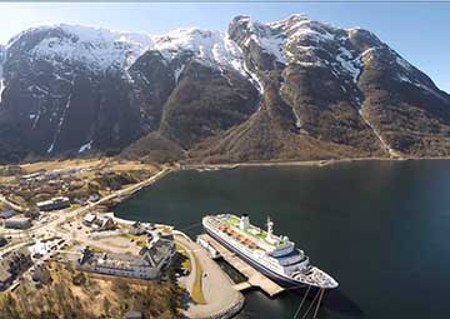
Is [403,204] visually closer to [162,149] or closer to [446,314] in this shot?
[446,314]

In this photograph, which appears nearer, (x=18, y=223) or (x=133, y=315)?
(x=133, y=315)

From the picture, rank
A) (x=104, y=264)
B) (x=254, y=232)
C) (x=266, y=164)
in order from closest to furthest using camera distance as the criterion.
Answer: (x=104, y=264) < (x=254, y=232) < (x=266, y=164)

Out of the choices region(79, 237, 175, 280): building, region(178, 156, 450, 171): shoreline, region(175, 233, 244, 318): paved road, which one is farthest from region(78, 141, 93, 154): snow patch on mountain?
region(175, 233, 244, 318): paved road

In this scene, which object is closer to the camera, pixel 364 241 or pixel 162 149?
pixel 364 241

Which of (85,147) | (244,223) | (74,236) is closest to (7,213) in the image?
(74,236)

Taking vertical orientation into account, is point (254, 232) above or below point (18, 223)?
above

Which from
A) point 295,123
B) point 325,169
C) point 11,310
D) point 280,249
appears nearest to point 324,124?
point 295,123

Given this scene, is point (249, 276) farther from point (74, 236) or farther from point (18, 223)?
point (18, 223)
